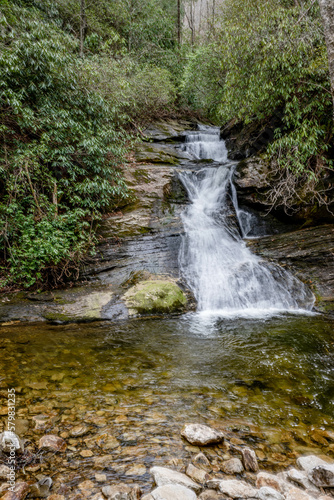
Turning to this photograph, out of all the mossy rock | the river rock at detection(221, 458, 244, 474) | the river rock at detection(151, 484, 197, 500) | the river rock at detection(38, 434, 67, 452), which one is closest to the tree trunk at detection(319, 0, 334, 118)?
the mossy rock

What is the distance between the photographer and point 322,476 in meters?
1.94

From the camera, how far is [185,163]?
12.9 m

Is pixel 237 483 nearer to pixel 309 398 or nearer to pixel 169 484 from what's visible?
pixel 169 484

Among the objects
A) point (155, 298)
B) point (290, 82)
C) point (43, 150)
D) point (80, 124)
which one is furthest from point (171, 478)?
point (290, 82)

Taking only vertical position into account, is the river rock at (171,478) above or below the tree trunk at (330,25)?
below

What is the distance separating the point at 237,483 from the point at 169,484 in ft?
1.65

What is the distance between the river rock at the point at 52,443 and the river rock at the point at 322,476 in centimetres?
204

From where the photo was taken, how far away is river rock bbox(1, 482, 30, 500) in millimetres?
1655

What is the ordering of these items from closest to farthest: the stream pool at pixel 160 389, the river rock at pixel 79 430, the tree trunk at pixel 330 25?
the stream pool at pixel 160 389
the river rock at pixel 79 430
the tree trunk at pixel 330 25

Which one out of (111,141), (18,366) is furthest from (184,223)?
(18,366)

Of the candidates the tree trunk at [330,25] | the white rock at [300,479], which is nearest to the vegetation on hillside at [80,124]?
the tree trunk at [330,25]

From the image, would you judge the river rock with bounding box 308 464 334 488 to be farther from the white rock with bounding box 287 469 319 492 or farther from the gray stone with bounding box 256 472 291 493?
the gray stone with bounding box 256 472 291 493

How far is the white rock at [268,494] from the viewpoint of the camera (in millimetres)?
1729

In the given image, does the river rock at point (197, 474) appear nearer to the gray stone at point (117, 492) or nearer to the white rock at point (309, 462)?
the gray stone at point (117, 492)
